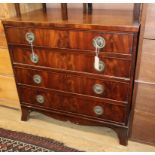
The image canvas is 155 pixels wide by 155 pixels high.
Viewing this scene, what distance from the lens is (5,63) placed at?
1546mm

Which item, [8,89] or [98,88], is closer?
[98,88]

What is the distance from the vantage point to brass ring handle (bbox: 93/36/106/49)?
112 centimetres

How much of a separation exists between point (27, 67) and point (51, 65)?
0.62 feet

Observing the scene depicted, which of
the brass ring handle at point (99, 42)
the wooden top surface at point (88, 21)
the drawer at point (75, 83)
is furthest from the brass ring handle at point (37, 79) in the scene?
the brass ring handle at point (99, 42)

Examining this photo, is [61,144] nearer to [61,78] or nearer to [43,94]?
[43,94]

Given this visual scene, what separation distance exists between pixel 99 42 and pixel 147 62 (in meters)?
0.28

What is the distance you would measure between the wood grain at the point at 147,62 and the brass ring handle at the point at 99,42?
0.70 feet

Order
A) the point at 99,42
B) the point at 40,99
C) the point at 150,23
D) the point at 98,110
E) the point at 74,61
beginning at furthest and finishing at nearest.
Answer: the point at 40,99 → the point at 98,110 → the point at 74,61 → the point at 99,42 → the point at 150,23

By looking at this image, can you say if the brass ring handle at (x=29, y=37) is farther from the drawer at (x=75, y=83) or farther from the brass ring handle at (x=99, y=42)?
the brass ring handle at (x=99, y=42)

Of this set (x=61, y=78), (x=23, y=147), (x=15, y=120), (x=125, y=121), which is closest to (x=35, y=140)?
(x=23, y=147)

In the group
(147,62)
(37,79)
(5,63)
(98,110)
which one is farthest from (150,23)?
(5,63)

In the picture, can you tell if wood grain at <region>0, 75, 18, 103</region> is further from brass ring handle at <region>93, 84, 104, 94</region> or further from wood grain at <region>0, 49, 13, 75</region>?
brass ring handle at <region>93, 84, 104, 94</region>

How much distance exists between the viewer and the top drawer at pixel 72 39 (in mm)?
1091

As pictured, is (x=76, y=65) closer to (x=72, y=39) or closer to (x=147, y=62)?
(x=72, y=39)
